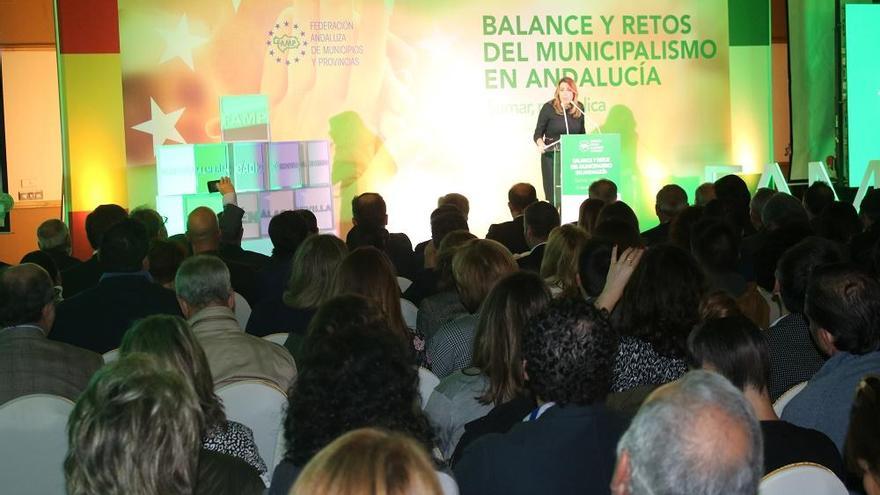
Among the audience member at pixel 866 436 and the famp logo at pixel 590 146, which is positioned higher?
the famp logo at pixel 590 146

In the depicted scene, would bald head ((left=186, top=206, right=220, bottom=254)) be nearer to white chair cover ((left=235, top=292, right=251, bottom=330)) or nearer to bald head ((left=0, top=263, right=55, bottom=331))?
white chair cover ((left=235, top=292, right=251, bottom=330))

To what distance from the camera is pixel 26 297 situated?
430cm

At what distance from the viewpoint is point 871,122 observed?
37.3 ft

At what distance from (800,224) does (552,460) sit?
338 cm

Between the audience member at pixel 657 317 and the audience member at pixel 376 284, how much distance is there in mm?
967

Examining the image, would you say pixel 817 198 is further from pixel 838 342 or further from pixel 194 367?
pixel 194 367

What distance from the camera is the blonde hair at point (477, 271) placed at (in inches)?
185

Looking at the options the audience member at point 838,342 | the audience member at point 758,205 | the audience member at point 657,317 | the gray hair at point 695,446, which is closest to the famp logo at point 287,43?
the audience member at point 758,205

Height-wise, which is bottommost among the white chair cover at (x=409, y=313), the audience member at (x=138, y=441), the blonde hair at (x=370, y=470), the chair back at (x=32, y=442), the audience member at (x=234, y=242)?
the chair back at (x=32, y=442)

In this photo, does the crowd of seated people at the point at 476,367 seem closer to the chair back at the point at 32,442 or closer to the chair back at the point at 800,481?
the chair back at the point at 800,481

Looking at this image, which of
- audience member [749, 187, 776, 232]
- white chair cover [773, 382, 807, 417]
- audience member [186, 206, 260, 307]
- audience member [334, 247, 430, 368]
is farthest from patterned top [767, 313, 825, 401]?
audience member [749, 187, 776, 232]

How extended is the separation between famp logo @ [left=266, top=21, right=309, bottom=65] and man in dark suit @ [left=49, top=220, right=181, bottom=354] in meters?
6.70

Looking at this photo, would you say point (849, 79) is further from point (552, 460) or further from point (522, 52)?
point (552, 460)

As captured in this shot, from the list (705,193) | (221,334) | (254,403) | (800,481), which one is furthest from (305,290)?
(705,193)
